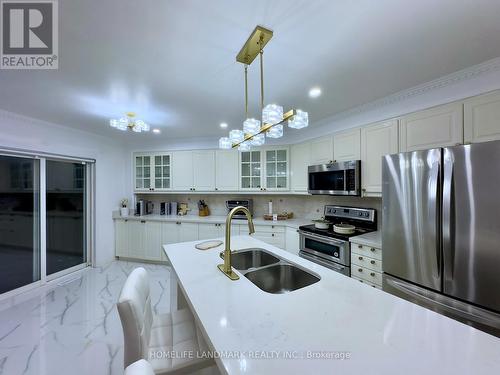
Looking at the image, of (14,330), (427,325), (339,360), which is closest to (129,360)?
(339,360)

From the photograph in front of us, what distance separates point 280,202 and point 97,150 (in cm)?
333

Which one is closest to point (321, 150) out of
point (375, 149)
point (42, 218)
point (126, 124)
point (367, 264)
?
point (375, 149)

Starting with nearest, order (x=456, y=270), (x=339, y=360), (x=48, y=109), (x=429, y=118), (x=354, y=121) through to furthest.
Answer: (x=339, y=360), (x=456, y=270), (x=429, y=118), (x=48, y=109), (x=354, y=121)

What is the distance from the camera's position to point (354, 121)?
2.68m

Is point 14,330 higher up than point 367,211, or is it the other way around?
point 367,211

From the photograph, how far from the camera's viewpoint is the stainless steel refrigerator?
4.49 feet

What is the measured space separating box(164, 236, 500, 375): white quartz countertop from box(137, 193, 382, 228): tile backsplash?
2062 millimetres

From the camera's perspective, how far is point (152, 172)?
4160 millimetres

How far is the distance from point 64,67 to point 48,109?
4.18ft

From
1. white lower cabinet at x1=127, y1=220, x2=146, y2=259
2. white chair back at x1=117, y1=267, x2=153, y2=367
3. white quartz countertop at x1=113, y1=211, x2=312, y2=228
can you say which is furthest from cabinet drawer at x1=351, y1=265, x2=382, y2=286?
white lower cabinet at x1=127, y1=220, x2=146, y2=259

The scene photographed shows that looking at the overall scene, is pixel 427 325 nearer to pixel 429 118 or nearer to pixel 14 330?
pixel 429 118

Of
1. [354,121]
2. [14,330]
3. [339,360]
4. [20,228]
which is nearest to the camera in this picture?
[339,360]

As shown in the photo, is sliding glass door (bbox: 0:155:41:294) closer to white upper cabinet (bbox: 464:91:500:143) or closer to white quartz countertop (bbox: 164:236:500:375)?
white quartz countertop (bbox: 164:236:500:375)

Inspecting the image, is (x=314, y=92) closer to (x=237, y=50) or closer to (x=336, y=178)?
(x=237, y=50)
